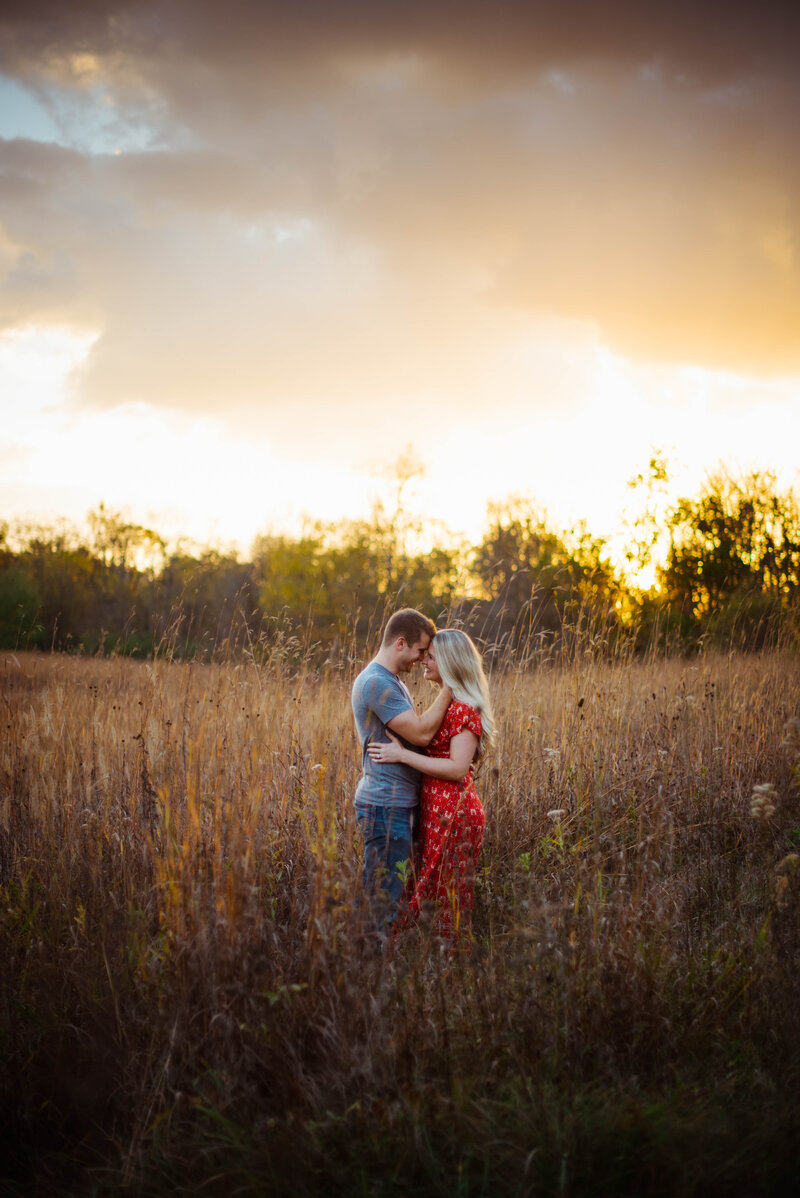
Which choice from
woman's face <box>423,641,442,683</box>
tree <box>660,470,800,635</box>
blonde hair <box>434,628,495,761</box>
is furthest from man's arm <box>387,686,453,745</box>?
tree <box>660,470,800,635</box>

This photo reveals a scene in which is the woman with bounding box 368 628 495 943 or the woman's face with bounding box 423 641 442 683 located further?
the woman's face with bounding box 423 641 442 683

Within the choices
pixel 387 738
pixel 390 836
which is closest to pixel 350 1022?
pixel 390 836

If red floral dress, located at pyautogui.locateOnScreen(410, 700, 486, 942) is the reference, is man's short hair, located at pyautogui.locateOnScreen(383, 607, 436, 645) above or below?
above

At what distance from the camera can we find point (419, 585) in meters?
22.6

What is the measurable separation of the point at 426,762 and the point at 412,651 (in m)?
0.59

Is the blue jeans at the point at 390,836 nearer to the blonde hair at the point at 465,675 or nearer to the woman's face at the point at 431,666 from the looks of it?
the blonde hair at the point at 465,675

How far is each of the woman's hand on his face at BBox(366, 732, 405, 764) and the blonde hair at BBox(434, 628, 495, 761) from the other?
390mm

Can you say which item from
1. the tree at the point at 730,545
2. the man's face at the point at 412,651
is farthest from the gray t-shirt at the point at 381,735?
the tree at the point at 730,545

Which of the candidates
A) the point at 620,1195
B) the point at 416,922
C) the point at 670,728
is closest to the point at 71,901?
the point at 416,922

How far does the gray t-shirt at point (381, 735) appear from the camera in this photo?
3.44m

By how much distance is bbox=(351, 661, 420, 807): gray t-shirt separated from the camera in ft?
11.3

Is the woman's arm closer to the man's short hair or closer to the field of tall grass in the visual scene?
the field of tall grass

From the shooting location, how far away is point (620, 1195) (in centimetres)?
169

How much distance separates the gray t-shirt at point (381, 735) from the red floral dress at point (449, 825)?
12 cm
